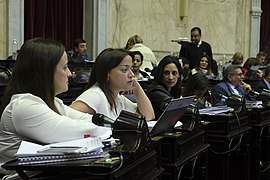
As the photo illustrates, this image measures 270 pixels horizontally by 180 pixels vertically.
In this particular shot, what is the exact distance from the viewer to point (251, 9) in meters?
13.5

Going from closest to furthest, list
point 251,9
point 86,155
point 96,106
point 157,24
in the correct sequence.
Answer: point 86,155, point 96,106, point 157,24, point 251,9

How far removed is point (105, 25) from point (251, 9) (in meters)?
5.14

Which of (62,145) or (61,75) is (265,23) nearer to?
(61,75)

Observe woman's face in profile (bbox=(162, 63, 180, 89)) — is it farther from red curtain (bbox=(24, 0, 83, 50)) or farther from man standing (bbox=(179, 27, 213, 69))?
red curtain (bbox=(24, 0, 83, 50))

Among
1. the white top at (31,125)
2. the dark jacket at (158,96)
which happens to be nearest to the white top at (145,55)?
the dark jacket at (158,96)

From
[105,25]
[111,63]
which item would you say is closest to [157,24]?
[105,25]

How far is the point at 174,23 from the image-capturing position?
11.5m

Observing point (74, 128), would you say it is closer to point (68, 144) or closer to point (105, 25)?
point (68, 144)

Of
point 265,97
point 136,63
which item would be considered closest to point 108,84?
point 265,97

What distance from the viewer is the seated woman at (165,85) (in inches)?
161

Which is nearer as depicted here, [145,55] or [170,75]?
[170,75]

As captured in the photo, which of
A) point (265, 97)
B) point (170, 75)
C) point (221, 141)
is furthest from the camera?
point (265, 97)

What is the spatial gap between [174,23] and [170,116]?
887 centimetres

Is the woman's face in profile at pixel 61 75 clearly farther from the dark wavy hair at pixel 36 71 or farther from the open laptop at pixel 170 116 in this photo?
the open laptop at pixel 170 116
